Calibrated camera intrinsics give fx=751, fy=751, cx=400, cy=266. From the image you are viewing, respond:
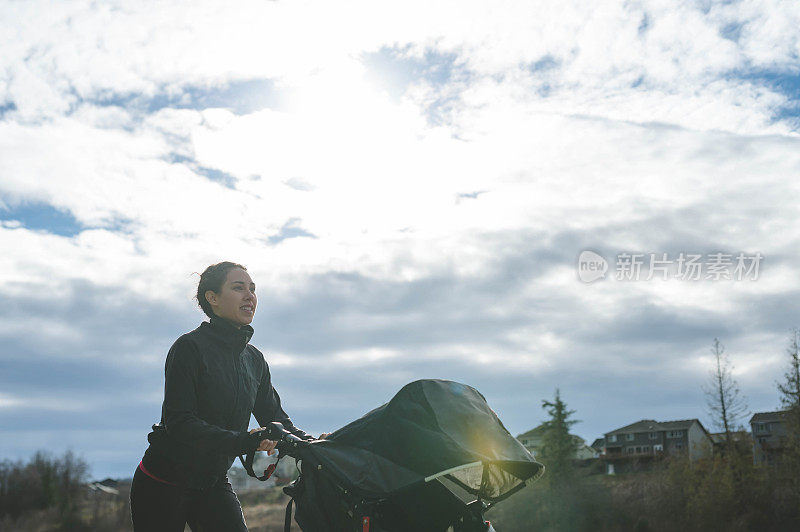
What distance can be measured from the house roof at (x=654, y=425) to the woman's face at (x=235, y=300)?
248ft

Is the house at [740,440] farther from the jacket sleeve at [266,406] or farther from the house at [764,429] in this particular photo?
the jacket sleeve at [266,406]

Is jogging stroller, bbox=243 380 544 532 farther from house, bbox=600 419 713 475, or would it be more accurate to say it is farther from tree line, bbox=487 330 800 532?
house, bbox=600 419 713 475

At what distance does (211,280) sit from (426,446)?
1.68 metres

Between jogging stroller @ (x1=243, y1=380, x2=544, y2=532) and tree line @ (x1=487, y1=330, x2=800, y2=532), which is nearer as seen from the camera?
jogging stroller @ (x1=243, y1=380, x2=544, y2=532)

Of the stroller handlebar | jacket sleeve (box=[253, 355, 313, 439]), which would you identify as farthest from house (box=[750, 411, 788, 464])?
the stroller handlebar

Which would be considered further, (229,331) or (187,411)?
(229,331)

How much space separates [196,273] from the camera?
445cm

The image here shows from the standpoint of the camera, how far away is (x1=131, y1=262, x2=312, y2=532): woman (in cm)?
375

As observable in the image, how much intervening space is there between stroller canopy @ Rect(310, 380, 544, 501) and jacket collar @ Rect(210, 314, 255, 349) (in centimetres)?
86

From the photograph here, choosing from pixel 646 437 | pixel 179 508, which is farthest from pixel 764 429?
pixel 179 508

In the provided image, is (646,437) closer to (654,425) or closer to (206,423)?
(654,425)

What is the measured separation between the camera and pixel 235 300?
4.17 meters

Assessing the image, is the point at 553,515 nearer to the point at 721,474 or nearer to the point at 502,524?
the point at 502,524

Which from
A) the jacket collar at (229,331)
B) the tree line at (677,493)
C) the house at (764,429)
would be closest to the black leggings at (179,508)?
the jacket collar at (229,331)
